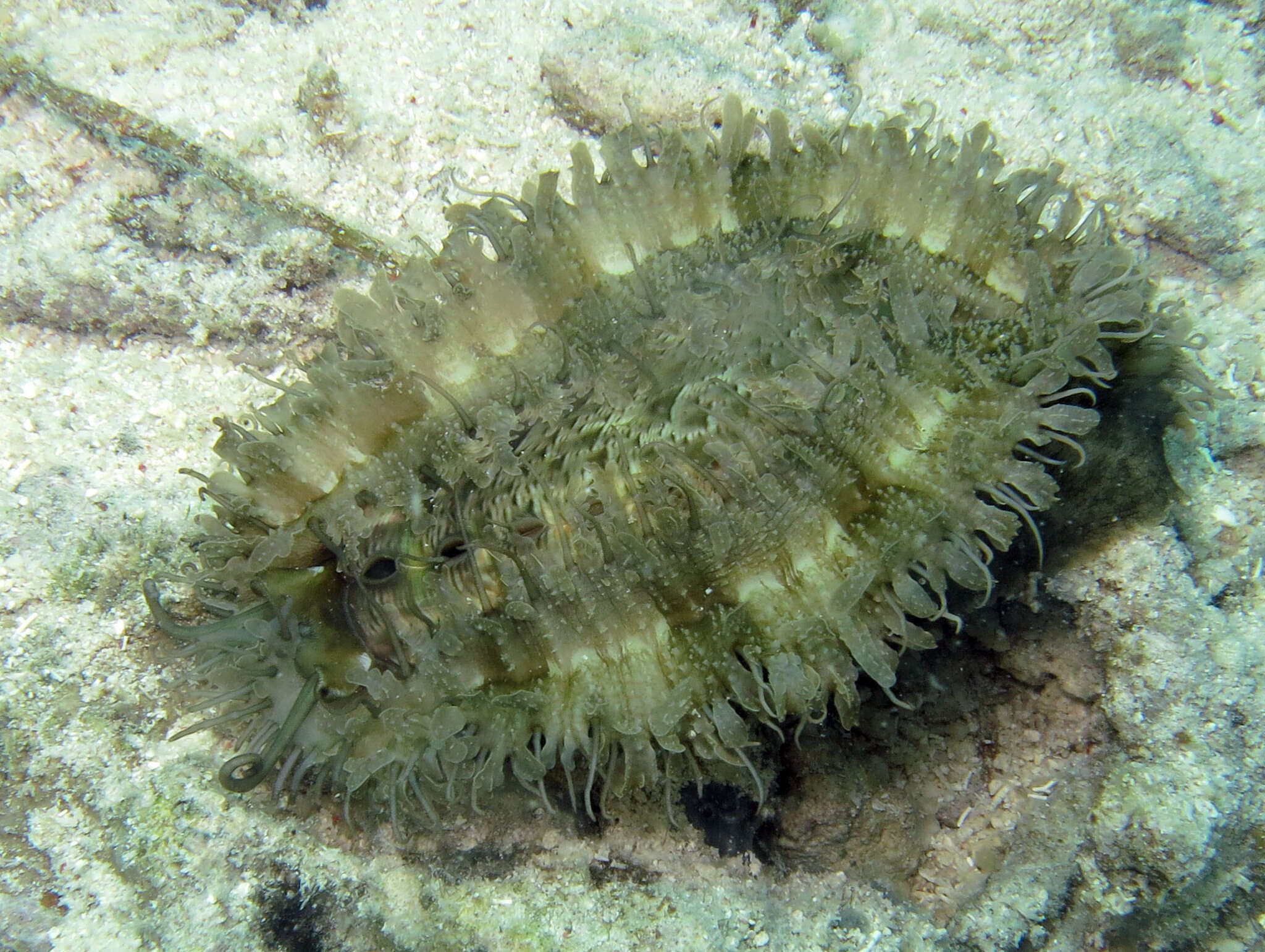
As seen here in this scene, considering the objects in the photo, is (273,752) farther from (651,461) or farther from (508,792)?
(651,461)

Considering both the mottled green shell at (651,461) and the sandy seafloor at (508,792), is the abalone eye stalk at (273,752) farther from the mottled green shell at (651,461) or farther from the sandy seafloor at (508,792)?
the sandy seafloor at (508,792)

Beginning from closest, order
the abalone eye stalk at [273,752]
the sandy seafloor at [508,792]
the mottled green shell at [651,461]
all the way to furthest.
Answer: the abalone eye stalk at [273,752]
the mottled green shell at [651,461]
the sandy seafloor at [508,792]

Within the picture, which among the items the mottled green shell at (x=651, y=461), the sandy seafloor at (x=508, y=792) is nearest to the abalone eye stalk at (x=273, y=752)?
the mottled green shell at (x=651, y=461)

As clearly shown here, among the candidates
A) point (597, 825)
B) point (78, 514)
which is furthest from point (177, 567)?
point (597, 825)

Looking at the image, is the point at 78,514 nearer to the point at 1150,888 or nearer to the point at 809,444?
the point at 809,444

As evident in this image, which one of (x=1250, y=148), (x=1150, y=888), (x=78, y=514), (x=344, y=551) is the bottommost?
(x=1150, y=888)

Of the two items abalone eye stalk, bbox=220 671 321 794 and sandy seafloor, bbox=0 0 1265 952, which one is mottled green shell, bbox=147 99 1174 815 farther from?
sandy seafloor, bbox=0 0 1265 952

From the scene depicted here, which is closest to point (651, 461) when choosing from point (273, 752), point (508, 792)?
point (508, 792)
